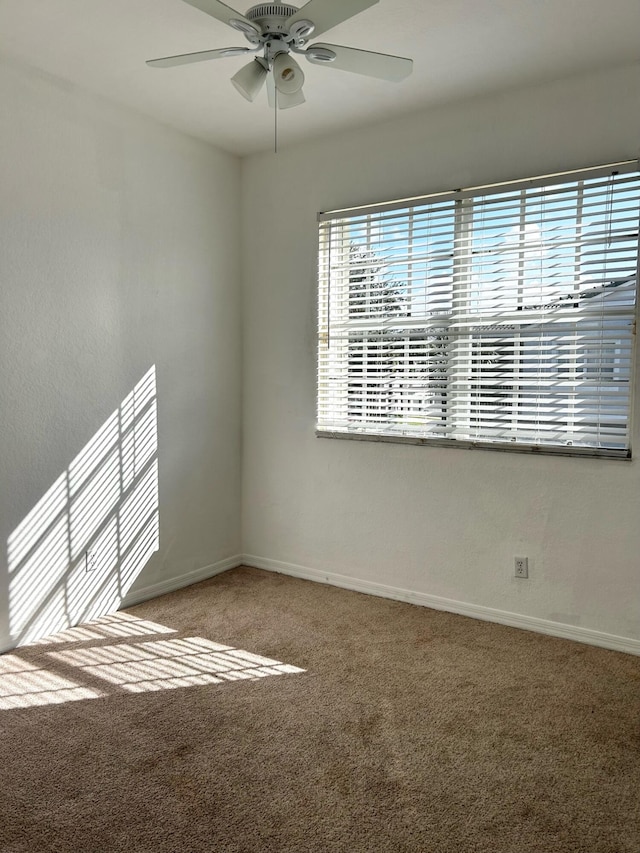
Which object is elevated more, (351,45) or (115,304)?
(351,45)

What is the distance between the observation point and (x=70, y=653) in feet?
9.73

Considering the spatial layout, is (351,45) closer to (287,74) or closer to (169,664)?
(287,74)

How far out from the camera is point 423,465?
3.55 metres

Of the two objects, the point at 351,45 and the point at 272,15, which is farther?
the point at 351,45

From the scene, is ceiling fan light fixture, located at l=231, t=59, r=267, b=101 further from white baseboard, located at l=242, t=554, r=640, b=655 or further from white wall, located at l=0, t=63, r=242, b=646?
white baseboard, located at l=242, t=554, r=640, b=655

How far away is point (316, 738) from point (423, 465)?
1.65 metres

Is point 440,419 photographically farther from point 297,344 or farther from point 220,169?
point 220,169

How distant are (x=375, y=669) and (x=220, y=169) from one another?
3038 mm

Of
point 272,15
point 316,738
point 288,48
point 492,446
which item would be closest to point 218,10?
point 272,15

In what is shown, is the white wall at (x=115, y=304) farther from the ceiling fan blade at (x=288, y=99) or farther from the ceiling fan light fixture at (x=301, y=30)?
the ceiling fan light fixture at (x=301, y=30)

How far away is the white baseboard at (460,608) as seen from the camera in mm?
3049

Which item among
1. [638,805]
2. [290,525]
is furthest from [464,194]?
[638,805]

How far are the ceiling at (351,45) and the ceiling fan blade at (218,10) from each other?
1.51 ft

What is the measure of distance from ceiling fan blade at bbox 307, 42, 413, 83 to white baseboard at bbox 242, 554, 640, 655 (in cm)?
253
